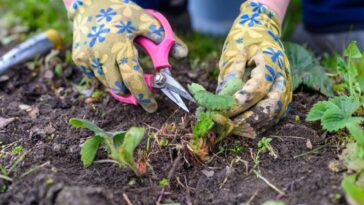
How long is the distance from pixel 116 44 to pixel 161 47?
6.0 inches

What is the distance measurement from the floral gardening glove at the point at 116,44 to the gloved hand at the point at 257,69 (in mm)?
193

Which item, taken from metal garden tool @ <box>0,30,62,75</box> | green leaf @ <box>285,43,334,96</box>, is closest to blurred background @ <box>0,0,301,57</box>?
metal garden tool @ <box>0,30,62,75</box>

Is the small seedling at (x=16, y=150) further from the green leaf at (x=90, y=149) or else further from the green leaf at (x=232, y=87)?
the green leaf at (x=232, y=87)

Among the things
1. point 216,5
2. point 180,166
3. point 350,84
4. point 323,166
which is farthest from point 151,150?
point 216,5

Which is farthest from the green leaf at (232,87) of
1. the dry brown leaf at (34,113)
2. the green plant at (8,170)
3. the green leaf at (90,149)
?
the dry brown leaf at (34,113)

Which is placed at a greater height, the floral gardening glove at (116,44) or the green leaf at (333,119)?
the floral gardening glove at (116,44)

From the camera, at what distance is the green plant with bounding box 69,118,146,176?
135cm

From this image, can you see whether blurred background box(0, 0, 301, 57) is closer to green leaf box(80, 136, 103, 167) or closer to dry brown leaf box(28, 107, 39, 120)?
dry brown leaf box(28, 107, 39, 120)

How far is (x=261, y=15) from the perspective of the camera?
5.99ft

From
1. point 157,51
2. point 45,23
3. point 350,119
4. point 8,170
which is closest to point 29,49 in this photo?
point 45,23

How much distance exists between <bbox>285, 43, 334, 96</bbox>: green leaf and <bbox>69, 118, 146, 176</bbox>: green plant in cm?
78

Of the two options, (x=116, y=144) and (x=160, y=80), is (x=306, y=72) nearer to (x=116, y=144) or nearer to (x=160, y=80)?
(x=160, y=80)

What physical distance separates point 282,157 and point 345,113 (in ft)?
0.76

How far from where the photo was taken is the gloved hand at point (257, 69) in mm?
1583
